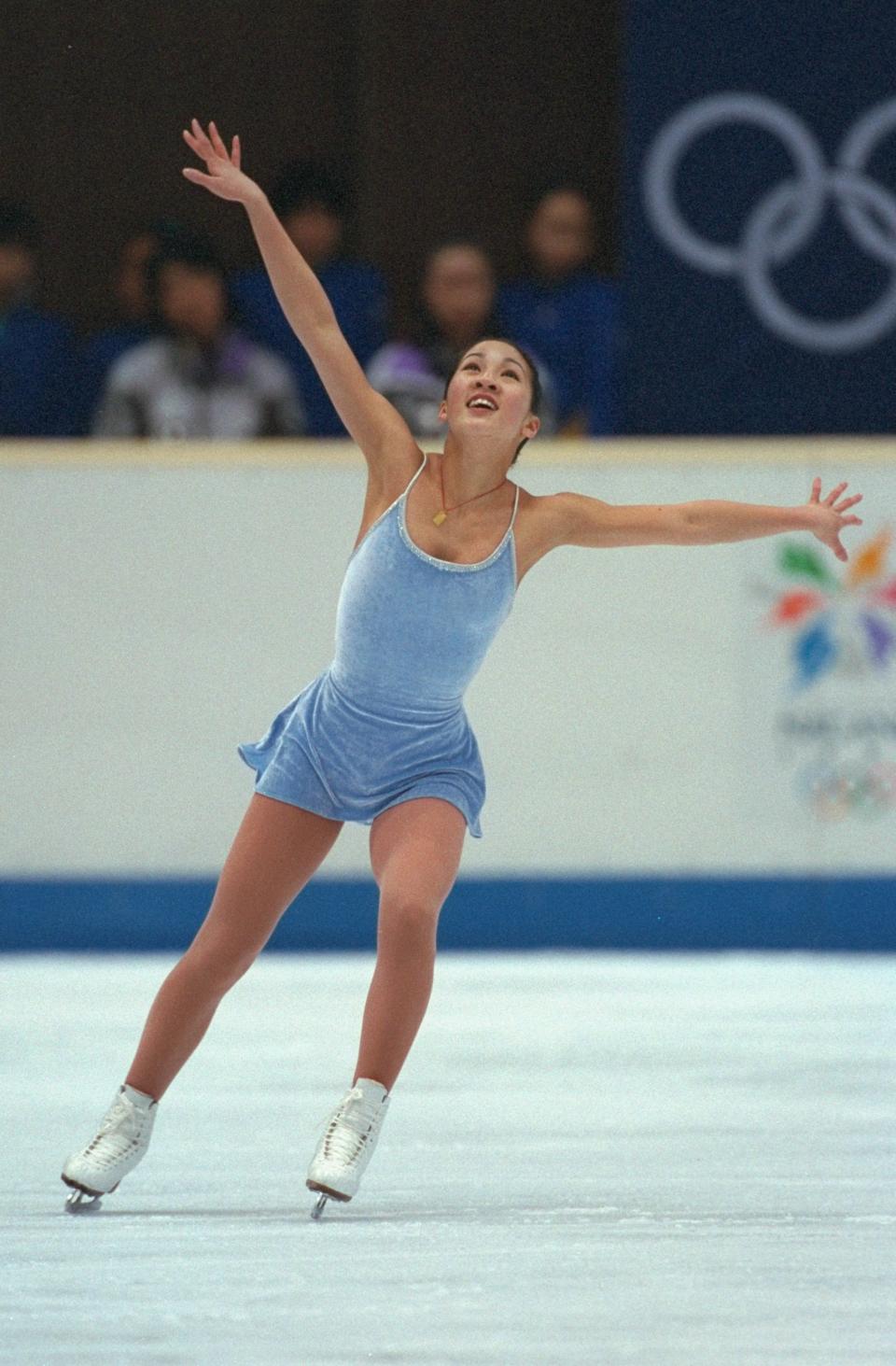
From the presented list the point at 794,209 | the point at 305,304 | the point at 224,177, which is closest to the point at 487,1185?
the point at 305,304

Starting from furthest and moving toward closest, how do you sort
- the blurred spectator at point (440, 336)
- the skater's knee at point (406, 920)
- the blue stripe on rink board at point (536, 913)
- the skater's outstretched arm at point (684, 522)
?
the blurred spectator at point (440, 336) < the blue stripe on rink board at point (536, 913) < the skater's outstretched arm at point (684, 522) < the skater's knee at point (406, 920)

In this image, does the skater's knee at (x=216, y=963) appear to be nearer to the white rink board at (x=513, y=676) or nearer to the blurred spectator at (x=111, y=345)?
the white rink board at (x=513, y=676)

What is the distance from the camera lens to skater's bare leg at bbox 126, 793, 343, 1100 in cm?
309

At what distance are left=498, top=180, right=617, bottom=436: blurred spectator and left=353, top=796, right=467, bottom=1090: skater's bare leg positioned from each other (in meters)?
3.06

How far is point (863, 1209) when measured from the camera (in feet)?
9.62

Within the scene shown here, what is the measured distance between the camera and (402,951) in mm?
2975

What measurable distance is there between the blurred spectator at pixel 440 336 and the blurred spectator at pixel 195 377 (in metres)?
0.32

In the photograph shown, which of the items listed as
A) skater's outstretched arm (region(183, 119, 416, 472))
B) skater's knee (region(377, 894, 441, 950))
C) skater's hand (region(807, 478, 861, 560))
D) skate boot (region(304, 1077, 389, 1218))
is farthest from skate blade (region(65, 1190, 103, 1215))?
skater's hand (region(807, 478, 861, 560))

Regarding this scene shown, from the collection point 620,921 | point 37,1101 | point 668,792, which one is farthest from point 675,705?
point 37,1101

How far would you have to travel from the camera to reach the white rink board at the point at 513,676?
554 centimetres

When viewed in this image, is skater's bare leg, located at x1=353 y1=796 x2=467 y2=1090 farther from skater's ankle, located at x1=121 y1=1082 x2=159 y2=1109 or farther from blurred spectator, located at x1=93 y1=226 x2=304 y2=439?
blurred spectator, located at x1=93 y1=226 x2=304 y2=439

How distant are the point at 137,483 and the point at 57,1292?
11.0 ft

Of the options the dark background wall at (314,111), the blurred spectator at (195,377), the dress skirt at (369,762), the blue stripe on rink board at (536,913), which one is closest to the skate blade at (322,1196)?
the dress skirt at (369,762)

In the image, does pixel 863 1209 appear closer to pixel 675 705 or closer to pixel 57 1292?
pixel 57 1292
